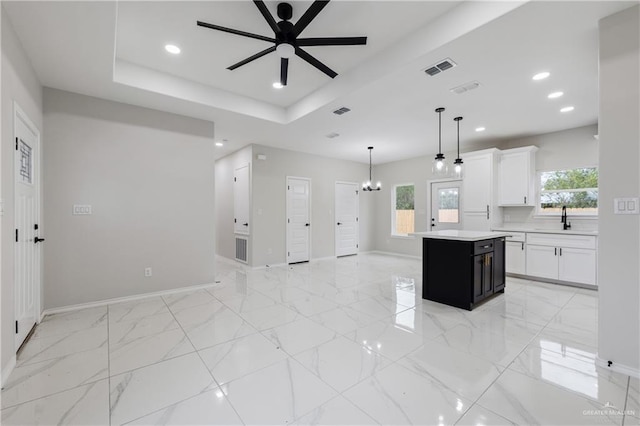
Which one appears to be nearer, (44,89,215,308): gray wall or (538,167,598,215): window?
(44,89,215,308): gray wall

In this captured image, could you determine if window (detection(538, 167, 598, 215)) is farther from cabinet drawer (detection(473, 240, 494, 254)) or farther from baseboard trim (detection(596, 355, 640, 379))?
baseboard trim (detection(596, 355, 640, 379))

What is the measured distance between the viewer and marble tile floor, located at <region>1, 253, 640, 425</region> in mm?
1696

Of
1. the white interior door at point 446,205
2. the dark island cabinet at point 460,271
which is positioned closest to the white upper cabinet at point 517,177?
the white interior door at point 446,205

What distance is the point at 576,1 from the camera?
6.82 ft

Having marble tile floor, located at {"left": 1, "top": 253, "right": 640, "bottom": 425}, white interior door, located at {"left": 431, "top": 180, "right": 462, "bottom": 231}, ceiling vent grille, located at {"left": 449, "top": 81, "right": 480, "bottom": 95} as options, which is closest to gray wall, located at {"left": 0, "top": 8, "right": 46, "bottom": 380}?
marble tile floor, located at {"left": 1, "top": 253, "right": 640, "bottom": 425}

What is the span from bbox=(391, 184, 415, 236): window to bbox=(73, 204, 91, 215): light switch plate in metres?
6.88

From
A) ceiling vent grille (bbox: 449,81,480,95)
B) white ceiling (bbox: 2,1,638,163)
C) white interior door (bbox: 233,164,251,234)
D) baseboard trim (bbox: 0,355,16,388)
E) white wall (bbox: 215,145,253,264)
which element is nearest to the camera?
baseboard trim (bbox: 0,355,16,388)

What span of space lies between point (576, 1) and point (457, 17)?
2.70ft

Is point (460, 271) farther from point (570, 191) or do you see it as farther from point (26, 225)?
point (26, 225)

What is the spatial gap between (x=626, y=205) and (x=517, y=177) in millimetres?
3786

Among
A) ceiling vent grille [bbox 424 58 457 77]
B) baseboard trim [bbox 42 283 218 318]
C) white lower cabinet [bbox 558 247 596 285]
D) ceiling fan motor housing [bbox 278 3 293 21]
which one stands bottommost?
baseboard trim [bbox 42 283 218 318]

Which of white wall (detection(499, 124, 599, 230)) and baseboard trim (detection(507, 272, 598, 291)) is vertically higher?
white wall (detection(499, 124, 599, 230))

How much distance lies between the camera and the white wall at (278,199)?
240 inches

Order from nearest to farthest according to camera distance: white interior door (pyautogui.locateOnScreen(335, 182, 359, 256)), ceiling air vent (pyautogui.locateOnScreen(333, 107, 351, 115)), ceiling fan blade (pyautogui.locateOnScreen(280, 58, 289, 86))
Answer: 1. ceiling fan blade (pyautogui.locateOnScreen(280, 58, 289, 86))
2. ceiling air vent (pyautogui.locateOnScreen(333, 107, 351, 115))
3. white interior door (pyautogui.locateOnScreen(335, 182, 359, 256))
